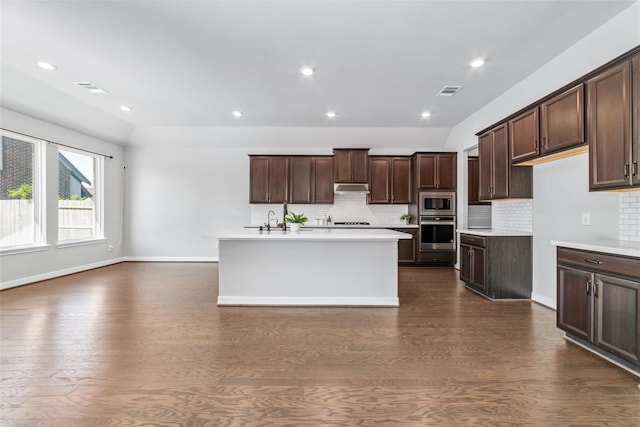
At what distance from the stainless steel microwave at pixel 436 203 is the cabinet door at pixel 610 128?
12.3 ft

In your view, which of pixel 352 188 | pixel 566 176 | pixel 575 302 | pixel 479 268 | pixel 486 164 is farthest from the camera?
pixel 352 188

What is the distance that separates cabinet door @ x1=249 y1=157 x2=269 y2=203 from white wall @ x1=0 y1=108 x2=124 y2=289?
3.15m

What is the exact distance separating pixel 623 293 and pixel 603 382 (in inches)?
25.8

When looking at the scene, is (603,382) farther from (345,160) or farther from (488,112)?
(345,160)

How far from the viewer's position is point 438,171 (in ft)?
21.3

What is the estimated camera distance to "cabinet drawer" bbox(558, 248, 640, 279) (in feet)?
7.11

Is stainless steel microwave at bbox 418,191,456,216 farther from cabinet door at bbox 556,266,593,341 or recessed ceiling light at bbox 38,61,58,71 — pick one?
recessed ceiling light at bbox 38,61,58,71

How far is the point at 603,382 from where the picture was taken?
2129 millimetres

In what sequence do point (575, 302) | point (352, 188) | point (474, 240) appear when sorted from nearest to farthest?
point (575, 302)
point (474, 240)
point (352, 188)

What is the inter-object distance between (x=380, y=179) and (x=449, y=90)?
269 cm

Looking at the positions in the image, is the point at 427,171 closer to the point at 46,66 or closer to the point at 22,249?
the point at 46,66

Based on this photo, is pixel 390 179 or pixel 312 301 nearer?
pixel 312 301

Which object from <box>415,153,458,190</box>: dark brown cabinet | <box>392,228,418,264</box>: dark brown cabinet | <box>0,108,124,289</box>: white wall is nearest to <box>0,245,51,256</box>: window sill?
<box>0,108,124,289</box>: white wall

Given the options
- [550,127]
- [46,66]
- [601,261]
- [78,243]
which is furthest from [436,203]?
[78,243]
